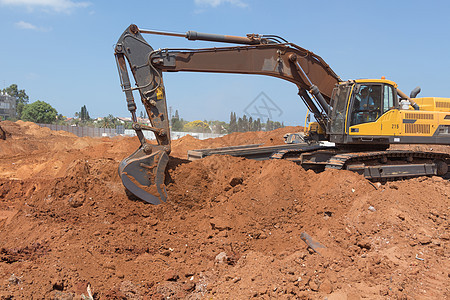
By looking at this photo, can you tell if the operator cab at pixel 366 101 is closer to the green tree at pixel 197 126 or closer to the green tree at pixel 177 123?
the green tree at pixel 197 126

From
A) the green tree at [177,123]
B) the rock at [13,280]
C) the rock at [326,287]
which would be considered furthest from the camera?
the green tree at [177,123]

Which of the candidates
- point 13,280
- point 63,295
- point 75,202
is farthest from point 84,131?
point 63,295

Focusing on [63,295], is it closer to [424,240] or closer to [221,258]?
[221,258]

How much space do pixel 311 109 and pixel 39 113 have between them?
63342mm

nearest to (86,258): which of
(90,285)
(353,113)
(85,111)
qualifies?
(90,285)

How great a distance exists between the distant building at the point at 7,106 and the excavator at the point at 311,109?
80.3 meters

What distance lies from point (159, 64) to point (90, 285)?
4414 mm

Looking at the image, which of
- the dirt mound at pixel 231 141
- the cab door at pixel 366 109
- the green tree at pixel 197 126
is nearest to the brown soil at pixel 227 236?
the cab door at pixel 366 109

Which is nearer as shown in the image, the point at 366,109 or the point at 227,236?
the point at 227,236

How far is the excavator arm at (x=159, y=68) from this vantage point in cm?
710

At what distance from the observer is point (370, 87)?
29.0 feet

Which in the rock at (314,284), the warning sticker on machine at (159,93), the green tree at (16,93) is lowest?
the rock at (314,284)

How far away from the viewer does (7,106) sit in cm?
7719

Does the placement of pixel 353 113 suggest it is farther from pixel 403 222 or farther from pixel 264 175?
pixel 403 222
